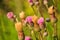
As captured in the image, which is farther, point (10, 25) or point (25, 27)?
point (10, 25)

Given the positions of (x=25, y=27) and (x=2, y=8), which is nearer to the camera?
(x=25, y=27)

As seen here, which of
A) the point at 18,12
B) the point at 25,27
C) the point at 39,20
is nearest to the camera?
the point at 39,20

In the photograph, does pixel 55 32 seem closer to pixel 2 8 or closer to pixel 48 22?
pixel 48 22

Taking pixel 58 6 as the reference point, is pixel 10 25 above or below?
below

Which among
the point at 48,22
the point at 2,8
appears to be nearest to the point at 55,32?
the point at 48,22

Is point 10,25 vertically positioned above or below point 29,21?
below

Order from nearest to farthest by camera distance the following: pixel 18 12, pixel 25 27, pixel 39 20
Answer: pixel 39 20
pixel 25 27
pixel 18 12

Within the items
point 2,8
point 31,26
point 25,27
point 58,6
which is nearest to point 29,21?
point 31,26

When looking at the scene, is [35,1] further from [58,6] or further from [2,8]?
[2,8]
